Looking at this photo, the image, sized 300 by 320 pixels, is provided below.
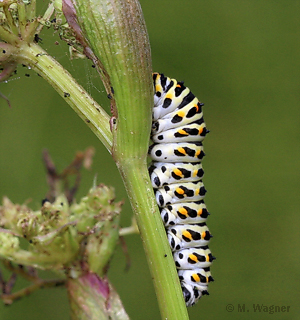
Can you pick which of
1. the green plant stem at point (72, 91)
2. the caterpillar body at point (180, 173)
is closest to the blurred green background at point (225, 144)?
the caterpillar body at point (180, 173)

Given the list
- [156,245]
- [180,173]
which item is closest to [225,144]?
[180,173]

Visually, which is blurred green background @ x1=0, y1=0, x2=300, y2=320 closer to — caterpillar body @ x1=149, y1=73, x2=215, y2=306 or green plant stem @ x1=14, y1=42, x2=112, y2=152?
caterpillar body @ x1=149, y1=73, x2=215, y2=306

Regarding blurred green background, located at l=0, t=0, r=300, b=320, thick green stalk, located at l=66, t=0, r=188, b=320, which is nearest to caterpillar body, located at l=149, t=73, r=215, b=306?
thick green stalk, located at l=66, t=0, r=188, b=320

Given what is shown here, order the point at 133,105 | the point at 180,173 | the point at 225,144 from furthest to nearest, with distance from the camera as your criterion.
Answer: the point at 225,144 → the point at 180,173 → the point at 133,105

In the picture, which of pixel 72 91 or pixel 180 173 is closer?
pixel 72 91

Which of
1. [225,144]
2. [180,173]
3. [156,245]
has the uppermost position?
[225,144]

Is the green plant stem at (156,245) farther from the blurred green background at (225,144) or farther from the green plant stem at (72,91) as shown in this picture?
the blurred green background at (225,144)

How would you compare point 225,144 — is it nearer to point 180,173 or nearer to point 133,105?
point 180,173
